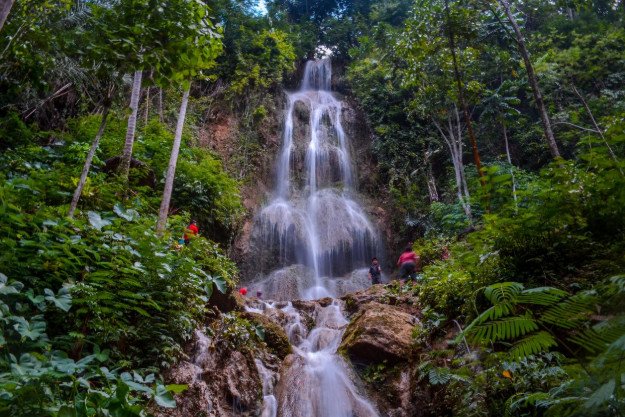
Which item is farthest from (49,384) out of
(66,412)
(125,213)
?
(125,213)

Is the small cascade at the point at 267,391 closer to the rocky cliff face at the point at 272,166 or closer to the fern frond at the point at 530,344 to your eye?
the fern frond at the point at 530,344

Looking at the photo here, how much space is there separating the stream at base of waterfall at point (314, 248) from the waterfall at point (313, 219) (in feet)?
0.12

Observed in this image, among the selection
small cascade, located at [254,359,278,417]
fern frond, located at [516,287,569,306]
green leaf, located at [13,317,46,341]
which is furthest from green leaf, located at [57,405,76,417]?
small cascade, located at [254,359,278,417]

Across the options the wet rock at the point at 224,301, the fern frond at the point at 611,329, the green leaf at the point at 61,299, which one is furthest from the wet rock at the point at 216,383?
the fern frond at the point at 611,329

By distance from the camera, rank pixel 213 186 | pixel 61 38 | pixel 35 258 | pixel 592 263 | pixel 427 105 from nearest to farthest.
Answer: pixel 35 258
pixel 592 263
pixel 61 38
pixel 213 186
pixel 427 105

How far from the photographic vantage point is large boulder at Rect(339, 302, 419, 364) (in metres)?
6.27

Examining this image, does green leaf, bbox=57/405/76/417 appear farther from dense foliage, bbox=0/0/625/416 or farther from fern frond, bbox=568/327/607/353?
fern frond, bbox=568/327/607/353

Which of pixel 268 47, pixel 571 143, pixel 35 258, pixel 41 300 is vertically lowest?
pixel 41 300

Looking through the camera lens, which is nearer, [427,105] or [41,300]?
[41,300]

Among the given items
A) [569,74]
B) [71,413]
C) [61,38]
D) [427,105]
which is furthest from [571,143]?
[71,413]

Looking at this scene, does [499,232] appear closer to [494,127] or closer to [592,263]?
[592,263]

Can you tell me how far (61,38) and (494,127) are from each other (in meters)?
16.4

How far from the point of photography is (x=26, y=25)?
554cm

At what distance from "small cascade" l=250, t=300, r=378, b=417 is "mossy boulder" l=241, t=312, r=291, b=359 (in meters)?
0.23
